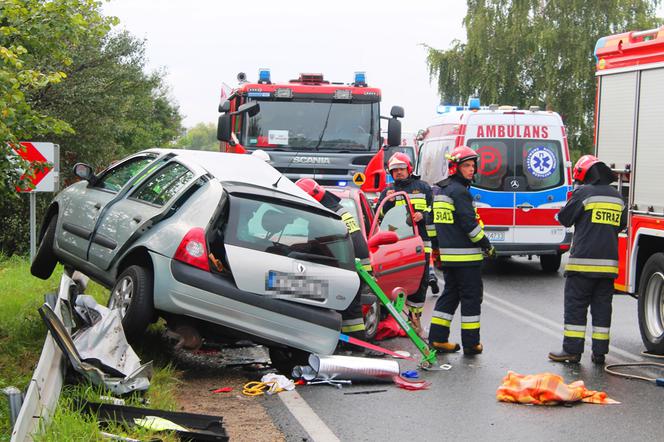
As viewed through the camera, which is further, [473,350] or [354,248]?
[473,350]

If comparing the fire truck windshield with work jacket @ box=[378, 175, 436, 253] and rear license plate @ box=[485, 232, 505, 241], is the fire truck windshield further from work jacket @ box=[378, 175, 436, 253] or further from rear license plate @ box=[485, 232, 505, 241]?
work jacket @ box=[378, 175, 436, 253]

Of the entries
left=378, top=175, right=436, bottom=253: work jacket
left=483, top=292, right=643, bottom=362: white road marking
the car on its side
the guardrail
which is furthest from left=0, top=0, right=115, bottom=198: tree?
left=483, top=292, right=643, bottom=362: white road marking

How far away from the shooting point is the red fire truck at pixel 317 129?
15.7 metres

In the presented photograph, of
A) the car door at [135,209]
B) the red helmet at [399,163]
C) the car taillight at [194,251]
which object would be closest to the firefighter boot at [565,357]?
the car taillight at [194,251]

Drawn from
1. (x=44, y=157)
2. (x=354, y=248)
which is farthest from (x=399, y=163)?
(x=44, y=157)

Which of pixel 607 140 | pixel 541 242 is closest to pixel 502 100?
pixel 541 242

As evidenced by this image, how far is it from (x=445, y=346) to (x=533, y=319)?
8.56 ft

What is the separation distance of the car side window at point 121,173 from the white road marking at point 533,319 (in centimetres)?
455

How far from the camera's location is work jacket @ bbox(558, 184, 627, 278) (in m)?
8.70

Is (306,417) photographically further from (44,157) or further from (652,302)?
(44,157)

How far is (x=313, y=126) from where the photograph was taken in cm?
1603

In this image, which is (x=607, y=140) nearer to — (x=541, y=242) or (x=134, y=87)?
(x=541, y=242)

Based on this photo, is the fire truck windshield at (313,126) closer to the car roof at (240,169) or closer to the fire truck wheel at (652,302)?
the car roof at (240,169)

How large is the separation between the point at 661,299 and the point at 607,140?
1.96m
